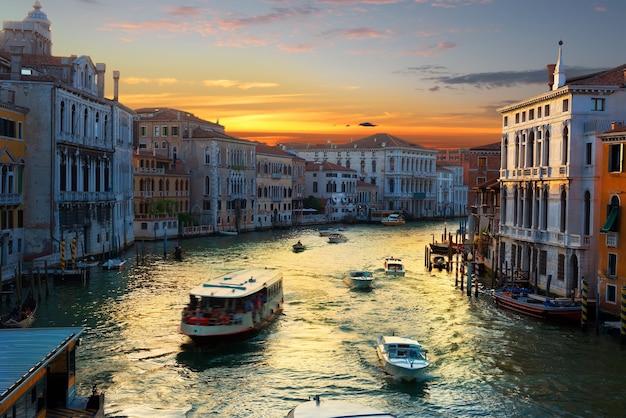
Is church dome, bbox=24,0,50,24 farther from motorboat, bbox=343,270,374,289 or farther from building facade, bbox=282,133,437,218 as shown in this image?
building facade, bbox=282,133,437,218

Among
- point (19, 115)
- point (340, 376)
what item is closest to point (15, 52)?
point (19, 115)

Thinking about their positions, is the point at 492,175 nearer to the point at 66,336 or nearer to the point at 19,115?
the point at 19,115

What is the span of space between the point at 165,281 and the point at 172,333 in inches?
373

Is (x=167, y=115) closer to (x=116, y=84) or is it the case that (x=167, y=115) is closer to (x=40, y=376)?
(x=116, y=84)

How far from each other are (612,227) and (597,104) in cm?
463

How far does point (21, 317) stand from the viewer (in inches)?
738

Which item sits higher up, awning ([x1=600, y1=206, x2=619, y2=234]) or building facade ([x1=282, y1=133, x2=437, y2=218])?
building facade ([x1=282, y1=133, x2=437, y2=218])

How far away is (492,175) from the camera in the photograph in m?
42.0

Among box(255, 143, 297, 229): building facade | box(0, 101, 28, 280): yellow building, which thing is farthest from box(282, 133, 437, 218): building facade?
box(0, 101, 28, 280): yellow building

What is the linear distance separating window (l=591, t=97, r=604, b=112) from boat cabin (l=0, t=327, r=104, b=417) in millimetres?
18078

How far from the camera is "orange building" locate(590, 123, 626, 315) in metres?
20.5

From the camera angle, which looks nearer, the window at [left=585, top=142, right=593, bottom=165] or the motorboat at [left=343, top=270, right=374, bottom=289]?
the window at [left=585, top=142, right=593, bottom=165]

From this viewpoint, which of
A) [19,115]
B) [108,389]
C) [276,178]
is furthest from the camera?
[276,178]

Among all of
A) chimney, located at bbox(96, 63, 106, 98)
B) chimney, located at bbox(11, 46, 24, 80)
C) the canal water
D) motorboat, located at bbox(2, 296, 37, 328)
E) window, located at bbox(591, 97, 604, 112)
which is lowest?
the canal water
